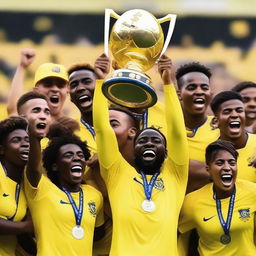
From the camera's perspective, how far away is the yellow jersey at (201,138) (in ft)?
23.4

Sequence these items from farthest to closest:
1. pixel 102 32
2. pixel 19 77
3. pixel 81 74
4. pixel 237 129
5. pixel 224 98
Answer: pixel 102 32 < pixel 19 77 < pixel 81 74 < pixel 224 98 < pixel 237 129

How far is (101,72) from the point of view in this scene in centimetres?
650

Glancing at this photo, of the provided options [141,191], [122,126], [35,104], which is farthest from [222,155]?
[35,104]

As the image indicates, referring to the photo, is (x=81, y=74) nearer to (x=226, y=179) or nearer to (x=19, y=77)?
(x=19, y=77)

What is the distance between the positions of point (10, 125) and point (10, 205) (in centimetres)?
49

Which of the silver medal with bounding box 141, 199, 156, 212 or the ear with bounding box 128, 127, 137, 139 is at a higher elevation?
the ear with bounding box 128, 127, 137, 139

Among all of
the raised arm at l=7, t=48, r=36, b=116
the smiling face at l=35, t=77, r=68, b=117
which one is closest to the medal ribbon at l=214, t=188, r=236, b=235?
the smiling face at l=35, t=77, r=68, b=117

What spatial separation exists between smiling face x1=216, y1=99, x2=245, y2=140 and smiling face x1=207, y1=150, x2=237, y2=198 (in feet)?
1.04

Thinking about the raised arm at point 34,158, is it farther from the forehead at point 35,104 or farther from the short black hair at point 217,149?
the short black hair at point 217,149

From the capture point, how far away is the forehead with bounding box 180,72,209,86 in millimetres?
7258

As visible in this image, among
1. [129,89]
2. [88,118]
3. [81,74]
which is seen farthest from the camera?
[81,74]

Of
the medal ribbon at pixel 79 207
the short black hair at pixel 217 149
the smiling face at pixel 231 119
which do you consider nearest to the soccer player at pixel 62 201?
the medal ribbon at pixel 79 207

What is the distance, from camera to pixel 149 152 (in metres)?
6.66

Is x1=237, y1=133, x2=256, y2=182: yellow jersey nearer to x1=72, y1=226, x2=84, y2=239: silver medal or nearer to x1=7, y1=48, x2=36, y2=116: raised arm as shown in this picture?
x1=72, y1=226, x2=84, y2=239: silver medal
